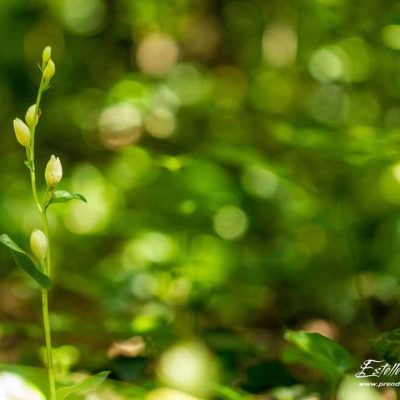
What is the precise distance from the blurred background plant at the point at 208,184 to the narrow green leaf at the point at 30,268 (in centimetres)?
24

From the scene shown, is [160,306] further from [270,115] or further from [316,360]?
[270,115]

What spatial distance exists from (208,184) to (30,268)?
0.69 meters

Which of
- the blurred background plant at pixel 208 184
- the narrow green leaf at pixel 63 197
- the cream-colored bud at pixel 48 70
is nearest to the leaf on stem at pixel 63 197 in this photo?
the narrow green leaf at pixel 63 197

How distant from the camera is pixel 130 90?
237cm

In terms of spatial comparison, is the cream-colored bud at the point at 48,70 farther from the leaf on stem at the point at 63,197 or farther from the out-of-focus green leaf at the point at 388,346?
the out-of-focus green leaf at the point at 388,346

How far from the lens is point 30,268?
0.74m

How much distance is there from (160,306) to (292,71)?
5.19 feet

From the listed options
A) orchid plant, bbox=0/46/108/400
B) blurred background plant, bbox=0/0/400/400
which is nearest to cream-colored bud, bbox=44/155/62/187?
orchid plant, bbox=0/46/108/400

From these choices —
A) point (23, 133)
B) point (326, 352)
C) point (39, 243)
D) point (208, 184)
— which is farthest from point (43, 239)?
point (208, 184)

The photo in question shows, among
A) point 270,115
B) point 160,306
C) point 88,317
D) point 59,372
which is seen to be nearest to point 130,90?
point 270,115

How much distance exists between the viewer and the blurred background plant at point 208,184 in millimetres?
1255

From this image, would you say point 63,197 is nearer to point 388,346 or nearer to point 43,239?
point 43,239

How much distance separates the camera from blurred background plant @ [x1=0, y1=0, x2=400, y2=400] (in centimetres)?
125

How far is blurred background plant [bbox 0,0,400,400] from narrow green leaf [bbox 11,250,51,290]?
239 millimetres
